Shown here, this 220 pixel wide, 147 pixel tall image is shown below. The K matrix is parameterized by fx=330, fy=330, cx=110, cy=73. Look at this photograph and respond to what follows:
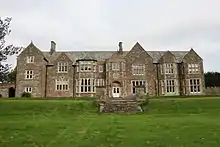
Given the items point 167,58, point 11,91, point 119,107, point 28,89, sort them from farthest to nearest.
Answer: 1. point 11,91
2. point 167,58
3. point 28,89
4. point 119,107

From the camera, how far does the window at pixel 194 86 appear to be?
58.7 meters

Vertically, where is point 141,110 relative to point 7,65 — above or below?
below

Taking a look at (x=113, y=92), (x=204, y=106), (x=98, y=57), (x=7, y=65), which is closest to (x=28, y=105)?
(x=7, y=65)

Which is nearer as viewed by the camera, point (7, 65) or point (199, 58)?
point (7, 65)

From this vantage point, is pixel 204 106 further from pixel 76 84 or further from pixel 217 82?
pixel 217 82

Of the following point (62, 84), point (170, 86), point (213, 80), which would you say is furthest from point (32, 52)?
point (213, 80)

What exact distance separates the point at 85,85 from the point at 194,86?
63.9ft

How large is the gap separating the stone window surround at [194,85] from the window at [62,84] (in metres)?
22.2

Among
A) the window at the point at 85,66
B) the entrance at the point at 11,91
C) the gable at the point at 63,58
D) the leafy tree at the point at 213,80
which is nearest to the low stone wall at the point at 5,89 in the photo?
the entrance at the point at 11,91

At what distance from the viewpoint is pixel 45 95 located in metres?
58.5

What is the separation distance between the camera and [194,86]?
5891cm

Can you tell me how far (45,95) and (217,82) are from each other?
4568 centimetres

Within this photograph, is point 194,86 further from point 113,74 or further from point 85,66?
point 85,66

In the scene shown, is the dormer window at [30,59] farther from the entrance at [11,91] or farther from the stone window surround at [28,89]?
the entrance at [11,91]
